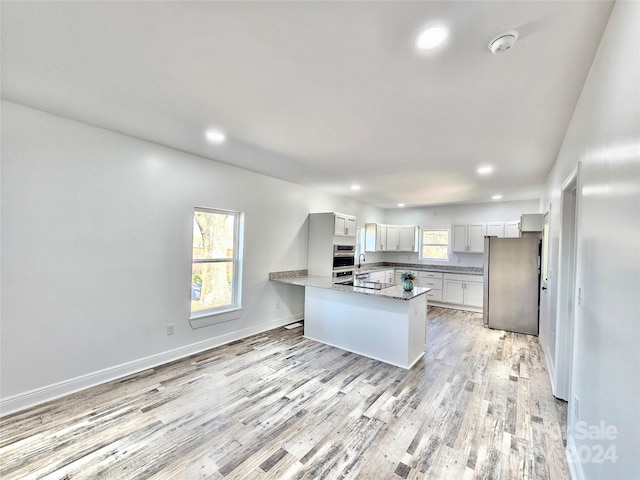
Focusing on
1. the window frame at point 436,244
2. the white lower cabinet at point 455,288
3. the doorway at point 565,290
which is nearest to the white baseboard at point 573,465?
the doorway at point 565,290

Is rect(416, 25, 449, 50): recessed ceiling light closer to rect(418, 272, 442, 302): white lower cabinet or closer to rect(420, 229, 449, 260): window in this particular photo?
rect(418, 272, 442, 302): white lower cabinet

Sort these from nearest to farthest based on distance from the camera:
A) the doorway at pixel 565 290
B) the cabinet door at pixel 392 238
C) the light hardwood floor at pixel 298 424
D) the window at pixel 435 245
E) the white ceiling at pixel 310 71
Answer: the white ceiling at pixel 310 71 < the light hardwood floor at pixel 298 424 < the doorway at pixel 565 290 < the window at pixel 435 245 < the cabinet door at pixel 392 238

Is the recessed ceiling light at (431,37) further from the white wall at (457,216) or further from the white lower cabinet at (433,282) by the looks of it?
the white wall at (457,216)

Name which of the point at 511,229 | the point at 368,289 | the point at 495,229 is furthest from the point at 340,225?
the point at 511,229

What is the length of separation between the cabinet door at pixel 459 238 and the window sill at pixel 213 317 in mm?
5402

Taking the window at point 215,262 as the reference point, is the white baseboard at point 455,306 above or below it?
below

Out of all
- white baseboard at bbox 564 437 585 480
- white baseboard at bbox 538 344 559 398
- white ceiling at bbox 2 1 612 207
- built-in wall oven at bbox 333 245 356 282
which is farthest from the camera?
built-in wall oven at bbox 333 245 356 282

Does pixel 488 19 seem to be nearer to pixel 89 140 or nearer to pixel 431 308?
pixel 89 140

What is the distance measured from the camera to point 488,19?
4.41 ft

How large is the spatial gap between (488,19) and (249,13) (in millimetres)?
1189

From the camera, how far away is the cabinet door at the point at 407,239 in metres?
7.45

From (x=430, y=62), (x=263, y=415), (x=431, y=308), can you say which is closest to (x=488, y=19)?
(x=430, y=62)

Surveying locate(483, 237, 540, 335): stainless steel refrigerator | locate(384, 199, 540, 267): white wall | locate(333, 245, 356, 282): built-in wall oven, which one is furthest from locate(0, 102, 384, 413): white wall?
locate(384, 199, 540, 267): white wall

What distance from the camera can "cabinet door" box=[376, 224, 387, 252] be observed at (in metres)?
7.46
